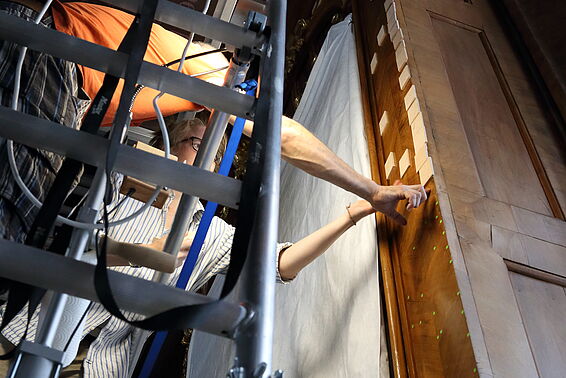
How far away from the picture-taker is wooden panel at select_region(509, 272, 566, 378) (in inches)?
42.4

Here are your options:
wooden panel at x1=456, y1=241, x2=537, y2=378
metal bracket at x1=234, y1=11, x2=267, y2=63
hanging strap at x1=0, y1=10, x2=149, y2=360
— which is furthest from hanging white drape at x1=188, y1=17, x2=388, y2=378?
hanging strap at x1=0, y1=10, x2=149, y2=360

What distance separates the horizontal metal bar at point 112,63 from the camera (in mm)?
736

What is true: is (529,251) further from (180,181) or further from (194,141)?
(194,141)

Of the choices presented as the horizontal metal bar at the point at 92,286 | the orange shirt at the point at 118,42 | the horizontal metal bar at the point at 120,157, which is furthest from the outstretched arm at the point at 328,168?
the horizontal metal bar at the point at 92,286

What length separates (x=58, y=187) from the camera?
0.66 metres

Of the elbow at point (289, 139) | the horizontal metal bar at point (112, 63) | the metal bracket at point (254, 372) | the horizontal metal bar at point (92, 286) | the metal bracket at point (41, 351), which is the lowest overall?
the metal bracket at point (254, 372)

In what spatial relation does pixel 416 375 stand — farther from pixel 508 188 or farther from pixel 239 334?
pixel 239 334

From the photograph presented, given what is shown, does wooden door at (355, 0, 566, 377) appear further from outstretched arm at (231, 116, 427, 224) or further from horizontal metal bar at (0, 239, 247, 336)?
horizontal metal bar at (0, 239, 247, 336)

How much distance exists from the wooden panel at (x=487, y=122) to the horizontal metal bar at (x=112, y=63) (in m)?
0.83

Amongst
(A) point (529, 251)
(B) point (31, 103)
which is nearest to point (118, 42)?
(B) point (31, 103)

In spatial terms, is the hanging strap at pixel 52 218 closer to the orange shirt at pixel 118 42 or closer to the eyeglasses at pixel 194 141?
the orange shirt at pixel 118 42

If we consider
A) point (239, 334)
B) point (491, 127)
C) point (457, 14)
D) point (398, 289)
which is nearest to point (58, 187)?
point (239, 334)

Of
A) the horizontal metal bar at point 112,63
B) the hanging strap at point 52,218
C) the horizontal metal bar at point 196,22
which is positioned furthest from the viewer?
the horizontal metal bar at point 196,22

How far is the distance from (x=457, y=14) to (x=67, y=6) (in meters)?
1.33
